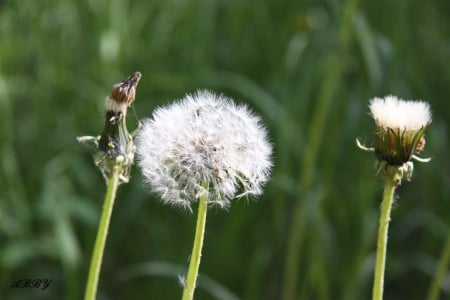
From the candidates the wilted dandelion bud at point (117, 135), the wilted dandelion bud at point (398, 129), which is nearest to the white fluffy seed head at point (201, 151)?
the wilted dandelion bud at point (117, 135)

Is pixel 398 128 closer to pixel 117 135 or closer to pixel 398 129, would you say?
pixel 398 129

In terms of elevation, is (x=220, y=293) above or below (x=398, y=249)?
below

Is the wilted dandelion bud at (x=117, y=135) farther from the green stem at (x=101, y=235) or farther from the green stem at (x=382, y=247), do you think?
the green stem at (x=382, y=247)

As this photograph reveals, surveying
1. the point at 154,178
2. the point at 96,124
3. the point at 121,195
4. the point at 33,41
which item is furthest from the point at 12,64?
the point at 154,178

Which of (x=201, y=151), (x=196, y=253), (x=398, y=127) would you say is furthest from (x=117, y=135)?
(x=398, y=127)

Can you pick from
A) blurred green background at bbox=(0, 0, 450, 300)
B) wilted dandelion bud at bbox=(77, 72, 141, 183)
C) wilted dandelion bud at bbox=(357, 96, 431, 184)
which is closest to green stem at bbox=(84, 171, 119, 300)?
wilted dandelion bud at bbox=(77, 72, 141, 183)

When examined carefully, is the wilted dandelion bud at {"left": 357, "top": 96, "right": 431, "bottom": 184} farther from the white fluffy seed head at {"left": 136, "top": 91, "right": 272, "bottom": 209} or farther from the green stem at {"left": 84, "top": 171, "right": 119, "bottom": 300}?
the green stem at {"left": 84, "top": 171, "right": 119, "bottom": 300}

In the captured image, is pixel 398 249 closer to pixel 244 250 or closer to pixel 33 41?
pixel 244 250

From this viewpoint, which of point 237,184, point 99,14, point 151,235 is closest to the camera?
point 237,184

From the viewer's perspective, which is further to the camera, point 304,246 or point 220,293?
point 304,246
